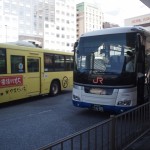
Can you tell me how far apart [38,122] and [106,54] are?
2909mm

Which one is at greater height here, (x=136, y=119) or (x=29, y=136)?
(x=136, y=119)

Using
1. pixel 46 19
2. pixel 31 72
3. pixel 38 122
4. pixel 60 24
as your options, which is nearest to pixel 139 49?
pixel 38 122

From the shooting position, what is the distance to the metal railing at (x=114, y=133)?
4061 mm

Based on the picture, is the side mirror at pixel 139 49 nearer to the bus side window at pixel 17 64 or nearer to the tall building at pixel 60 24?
the bus side window at pixel 17 64

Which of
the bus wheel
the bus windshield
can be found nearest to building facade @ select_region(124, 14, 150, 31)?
the bus wheel

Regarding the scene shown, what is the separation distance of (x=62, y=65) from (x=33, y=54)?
2669 millimetres

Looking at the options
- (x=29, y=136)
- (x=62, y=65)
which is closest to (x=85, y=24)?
(x=62, y=65)

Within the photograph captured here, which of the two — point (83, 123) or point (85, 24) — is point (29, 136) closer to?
point (83, 123)

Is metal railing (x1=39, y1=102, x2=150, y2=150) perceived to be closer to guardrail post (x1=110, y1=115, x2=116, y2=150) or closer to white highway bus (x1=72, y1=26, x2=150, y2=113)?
guardrail post (x1=110, y1=115, x2=116, y2=150)

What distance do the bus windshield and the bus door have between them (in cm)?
367

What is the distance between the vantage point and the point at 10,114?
918 cm

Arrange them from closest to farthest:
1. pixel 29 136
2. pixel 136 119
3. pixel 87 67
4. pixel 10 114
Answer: pixel 136 119 < pixel 29 136 < pixel 87 67 < pixel 10 114

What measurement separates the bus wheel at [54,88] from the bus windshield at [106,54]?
518 centimetres

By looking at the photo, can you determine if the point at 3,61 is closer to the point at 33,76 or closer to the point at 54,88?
the point at 33,76
